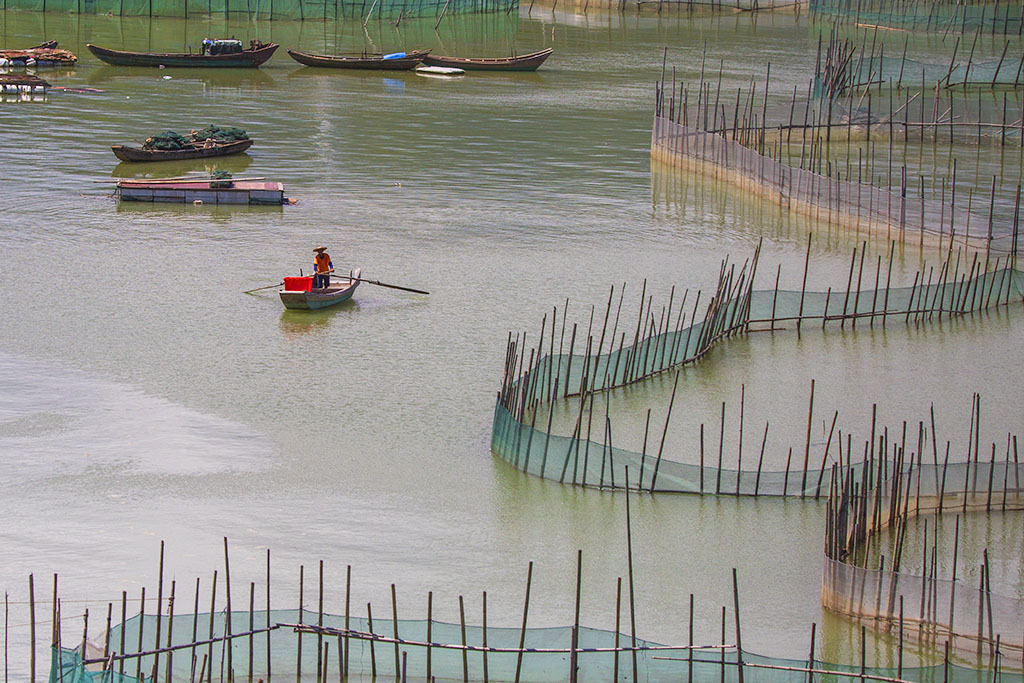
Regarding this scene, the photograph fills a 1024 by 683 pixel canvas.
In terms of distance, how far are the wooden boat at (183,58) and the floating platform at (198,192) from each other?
1838cm

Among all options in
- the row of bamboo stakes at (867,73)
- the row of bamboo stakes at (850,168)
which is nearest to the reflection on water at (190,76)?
the row of bamboo stakes at (850,168)

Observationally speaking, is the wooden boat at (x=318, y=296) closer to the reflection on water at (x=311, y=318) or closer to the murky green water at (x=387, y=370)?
the reflection on water at (x=311, y=318)

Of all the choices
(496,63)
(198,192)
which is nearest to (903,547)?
(198,192)

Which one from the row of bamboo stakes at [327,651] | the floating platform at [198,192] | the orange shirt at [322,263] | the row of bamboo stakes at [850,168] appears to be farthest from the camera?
the floating platform at [198,192]

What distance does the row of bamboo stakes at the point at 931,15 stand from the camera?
6234 centimetres

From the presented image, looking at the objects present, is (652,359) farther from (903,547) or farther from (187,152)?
(187,152)

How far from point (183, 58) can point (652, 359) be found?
103 ft

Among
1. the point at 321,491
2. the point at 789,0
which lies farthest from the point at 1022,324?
the point at 789,0

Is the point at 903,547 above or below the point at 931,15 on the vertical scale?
below

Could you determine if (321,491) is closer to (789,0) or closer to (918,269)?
(918,269)

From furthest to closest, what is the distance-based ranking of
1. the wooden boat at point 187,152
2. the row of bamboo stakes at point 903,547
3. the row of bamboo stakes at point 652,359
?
1. the wooden boat at point 187,152
2. the row of bamboo stakes at point 652,359
3. the row of bamboo stakes at point 903,547

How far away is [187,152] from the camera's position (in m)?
32.7

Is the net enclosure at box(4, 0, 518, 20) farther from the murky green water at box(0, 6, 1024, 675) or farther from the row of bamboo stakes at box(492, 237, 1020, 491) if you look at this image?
the row of bamboo stakes at box(492, 237, 1020, 491)

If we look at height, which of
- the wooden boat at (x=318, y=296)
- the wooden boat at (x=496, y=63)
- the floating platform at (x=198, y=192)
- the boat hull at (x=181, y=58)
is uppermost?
the wooden boat at (x=496, y=63)
